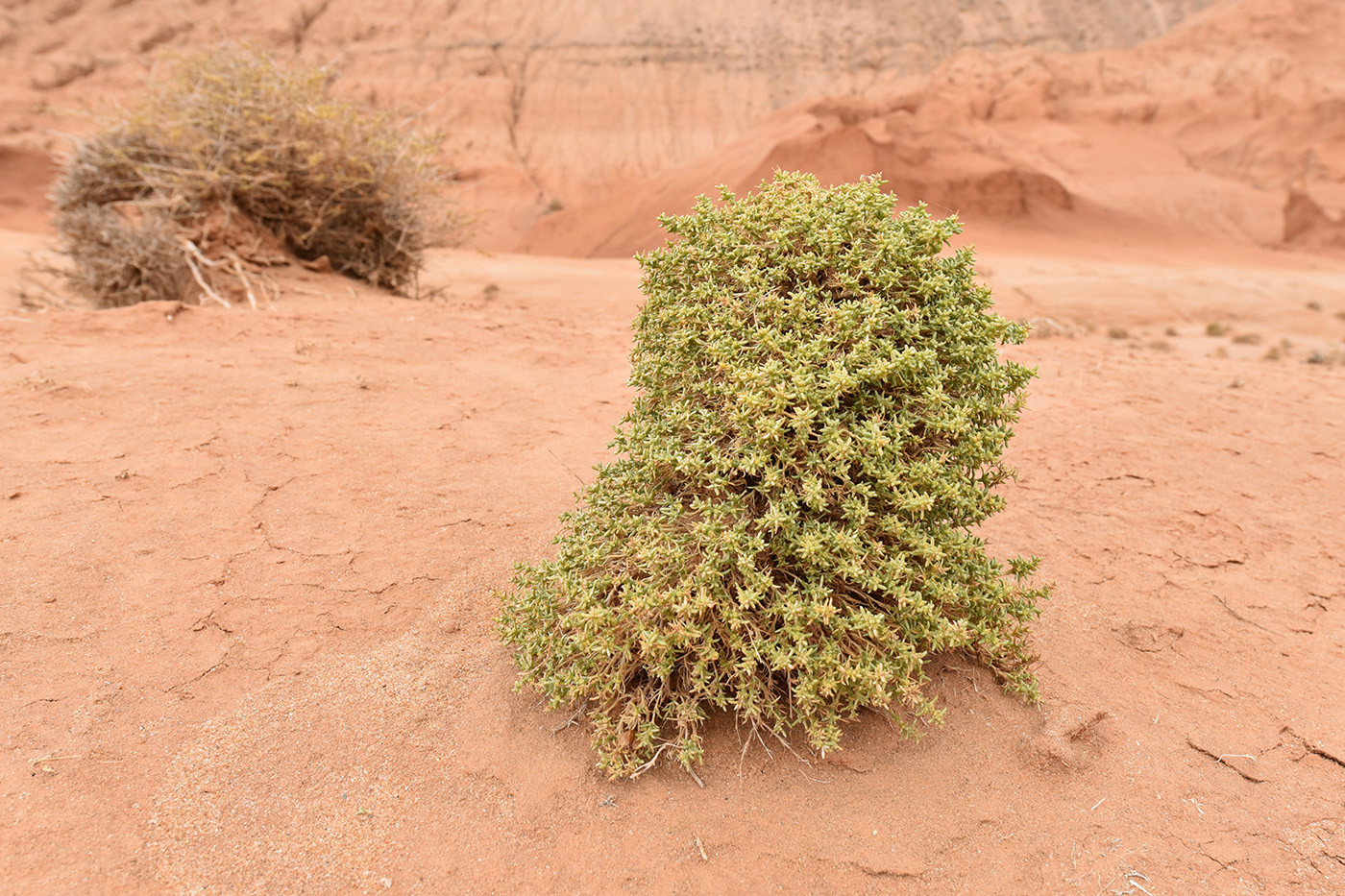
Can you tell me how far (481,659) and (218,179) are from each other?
5829 millimetres

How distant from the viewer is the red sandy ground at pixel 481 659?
5.97ft

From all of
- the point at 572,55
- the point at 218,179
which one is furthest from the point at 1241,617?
the point at 572,55

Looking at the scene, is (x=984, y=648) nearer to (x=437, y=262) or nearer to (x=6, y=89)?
(x=437, y=262)

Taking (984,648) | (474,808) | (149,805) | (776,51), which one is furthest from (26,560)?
(776,51)

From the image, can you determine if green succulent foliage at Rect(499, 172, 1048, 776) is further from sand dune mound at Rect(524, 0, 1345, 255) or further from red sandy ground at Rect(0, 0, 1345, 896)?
sand dune mound at Rect(524, 0, 1345, 255)

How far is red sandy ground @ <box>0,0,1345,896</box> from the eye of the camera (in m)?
1.82

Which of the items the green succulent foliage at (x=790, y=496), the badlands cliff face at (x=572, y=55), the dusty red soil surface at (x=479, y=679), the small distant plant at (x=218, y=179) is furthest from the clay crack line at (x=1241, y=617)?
the badlands cliff face at (x=572, y=55)

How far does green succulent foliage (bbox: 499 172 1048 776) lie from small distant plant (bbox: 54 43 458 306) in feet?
17.3

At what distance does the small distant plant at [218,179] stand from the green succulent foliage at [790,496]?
5.27m

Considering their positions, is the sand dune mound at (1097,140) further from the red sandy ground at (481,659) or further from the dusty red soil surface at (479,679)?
the dusty red soil surface at (479,679)

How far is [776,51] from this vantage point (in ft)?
88.3

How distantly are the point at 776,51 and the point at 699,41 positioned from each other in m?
2.72

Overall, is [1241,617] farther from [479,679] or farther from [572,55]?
[572,55]

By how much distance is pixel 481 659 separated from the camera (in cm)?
242
